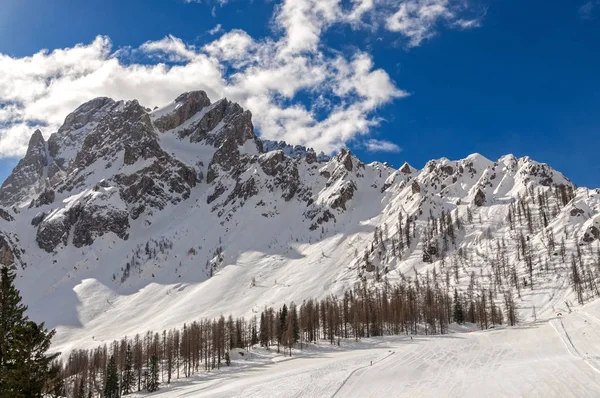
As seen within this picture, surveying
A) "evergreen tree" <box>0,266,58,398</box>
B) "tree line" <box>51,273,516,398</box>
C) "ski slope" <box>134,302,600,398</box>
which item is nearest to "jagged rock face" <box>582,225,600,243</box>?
"tree line" <box>51,273,516,398</box>

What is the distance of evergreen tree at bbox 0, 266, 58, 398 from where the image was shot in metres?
27.1

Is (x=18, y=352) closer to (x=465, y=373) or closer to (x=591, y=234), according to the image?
(x=465, y=373)

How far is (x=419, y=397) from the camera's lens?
42.0m

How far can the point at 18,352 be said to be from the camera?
90.3 ft

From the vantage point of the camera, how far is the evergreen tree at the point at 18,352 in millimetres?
27078

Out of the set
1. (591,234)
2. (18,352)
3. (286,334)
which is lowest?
(286,334)

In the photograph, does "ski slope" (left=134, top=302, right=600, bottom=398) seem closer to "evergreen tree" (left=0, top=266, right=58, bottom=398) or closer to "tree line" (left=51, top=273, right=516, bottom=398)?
"evergreen tree" (left=0, top=266, right=58, bottom=398)

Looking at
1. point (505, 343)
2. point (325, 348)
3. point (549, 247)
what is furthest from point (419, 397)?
point (549, 247)

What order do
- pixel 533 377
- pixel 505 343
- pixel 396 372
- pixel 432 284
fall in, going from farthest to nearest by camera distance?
pixel 432 284 < pixel 505 343 < pixel 396 372 < pixel 533 377

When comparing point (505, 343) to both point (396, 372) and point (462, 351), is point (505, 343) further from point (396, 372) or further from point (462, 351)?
point (396, 372)

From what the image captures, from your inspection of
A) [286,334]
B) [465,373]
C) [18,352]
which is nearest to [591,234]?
[286,334]

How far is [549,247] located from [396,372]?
17201 cm

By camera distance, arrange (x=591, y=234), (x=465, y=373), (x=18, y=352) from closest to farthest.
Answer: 1. (x=18, y=352)
2. (x=465, y=373)
3. (x=591, y=234)

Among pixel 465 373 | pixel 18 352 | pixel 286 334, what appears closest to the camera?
pixel 18 352
